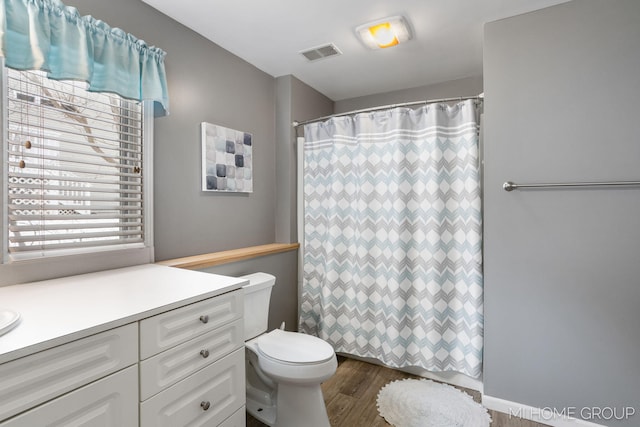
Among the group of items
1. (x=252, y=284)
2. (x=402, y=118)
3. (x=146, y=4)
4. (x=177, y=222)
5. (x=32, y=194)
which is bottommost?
(x=252, y=284)

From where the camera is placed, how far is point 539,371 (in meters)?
1.73

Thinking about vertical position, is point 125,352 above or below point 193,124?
below

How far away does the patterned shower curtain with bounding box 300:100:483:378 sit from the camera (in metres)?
2.01

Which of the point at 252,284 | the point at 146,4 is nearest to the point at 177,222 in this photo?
the point at 252,284

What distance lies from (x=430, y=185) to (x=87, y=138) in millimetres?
1959

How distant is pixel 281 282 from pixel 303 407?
106 cm

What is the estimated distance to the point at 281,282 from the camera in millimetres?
2529

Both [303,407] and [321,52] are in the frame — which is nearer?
[303,407]

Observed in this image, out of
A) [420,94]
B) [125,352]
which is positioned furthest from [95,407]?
[420,94]

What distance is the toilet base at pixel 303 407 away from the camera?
1.58 metres

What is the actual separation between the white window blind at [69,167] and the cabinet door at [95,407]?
75 cm

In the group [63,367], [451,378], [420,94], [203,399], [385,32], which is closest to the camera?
[63,367]

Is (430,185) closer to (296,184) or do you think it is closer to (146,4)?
(296,184)

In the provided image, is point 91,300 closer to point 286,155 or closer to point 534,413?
point 286,155
